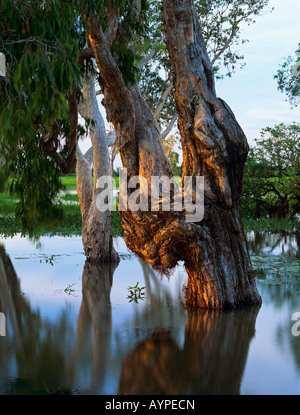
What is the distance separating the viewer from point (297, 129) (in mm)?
23234

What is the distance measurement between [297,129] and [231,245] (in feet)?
49.2

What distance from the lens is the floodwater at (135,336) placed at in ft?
20.5

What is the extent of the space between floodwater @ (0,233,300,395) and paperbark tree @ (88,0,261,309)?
59cm

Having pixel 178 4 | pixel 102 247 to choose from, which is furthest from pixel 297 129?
pixel 178 4

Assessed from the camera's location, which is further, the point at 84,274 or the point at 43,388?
the point at 84,274

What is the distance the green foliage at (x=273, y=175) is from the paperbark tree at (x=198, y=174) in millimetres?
14032

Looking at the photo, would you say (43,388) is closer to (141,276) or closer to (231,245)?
(231,245)

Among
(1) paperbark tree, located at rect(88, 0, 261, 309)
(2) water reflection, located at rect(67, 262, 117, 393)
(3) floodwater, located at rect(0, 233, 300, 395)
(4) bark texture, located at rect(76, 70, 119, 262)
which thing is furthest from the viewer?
(4) bark texture, located at rect(76, 70, 119, 262)

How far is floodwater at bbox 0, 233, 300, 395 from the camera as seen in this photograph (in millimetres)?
6250

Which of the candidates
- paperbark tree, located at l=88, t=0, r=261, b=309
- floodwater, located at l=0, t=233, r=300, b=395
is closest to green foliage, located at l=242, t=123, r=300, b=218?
floodwater, located at l=0, t=233, r=300, b=395

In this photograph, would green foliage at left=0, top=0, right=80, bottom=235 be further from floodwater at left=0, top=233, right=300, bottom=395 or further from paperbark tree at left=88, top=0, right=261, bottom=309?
floodwater at left=0, top=233, right=300, bottom=395

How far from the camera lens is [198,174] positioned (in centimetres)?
943
